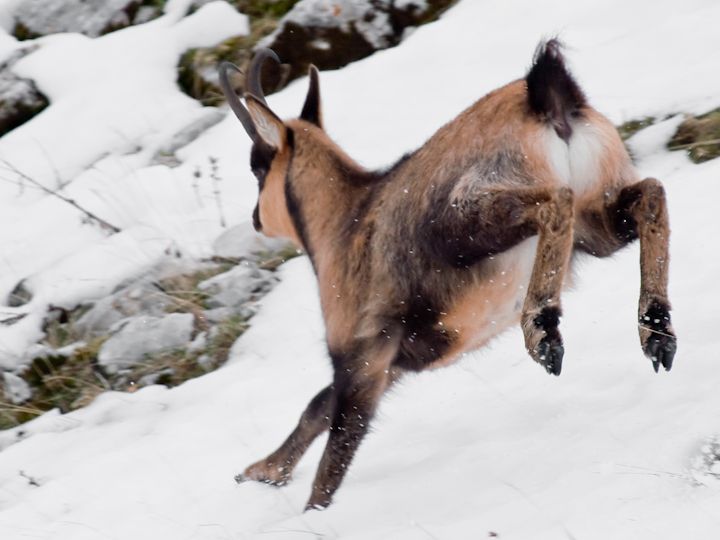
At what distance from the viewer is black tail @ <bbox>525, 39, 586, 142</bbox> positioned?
3.74 metres

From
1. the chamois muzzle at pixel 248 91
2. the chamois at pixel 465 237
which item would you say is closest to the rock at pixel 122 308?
the chamois muzzle at pixel 248 91

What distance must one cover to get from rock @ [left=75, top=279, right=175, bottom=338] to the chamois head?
1654 mm

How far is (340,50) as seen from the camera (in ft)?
28.9

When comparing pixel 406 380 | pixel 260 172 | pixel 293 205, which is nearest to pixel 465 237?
pixel 406 380

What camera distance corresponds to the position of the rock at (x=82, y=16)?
1005 cm

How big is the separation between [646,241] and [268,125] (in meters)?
1.91

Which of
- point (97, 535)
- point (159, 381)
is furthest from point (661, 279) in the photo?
point (159, 381)

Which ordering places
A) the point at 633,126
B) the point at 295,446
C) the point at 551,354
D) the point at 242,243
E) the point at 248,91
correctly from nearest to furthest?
the point at 551,354, the point at 295,446, the point at 248,91, the point at 633,126, the point at 242,243

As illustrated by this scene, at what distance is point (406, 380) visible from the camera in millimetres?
4715

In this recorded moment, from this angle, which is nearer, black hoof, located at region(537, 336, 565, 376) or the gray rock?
black hoof, located at region(537, 336, 565, 376)

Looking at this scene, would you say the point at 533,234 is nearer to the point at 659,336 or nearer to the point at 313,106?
the point at 659,336

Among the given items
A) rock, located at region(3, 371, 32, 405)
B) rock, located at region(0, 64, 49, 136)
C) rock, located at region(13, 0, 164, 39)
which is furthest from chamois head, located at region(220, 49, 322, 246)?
rock, located at region(13, 0, 164, 39)

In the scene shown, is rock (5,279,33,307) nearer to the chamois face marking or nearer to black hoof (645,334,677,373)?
the chamois face marking

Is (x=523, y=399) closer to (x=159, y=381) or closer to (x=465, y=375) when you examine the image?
(x=465, y=375)
